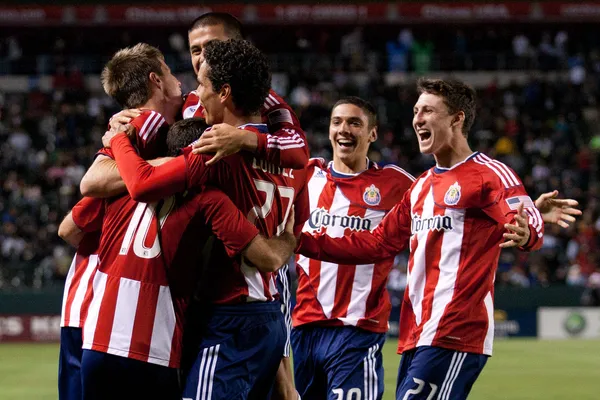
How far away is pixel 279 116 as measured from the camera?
4691 mm

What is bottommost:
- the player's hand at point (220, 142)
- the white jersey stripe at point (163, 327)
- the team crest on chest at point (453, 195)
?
the white jersey stripe at point (163, 327)

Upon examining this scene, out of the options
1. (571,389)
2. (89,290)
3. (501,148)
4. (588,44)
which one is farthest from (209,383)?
(588,44)

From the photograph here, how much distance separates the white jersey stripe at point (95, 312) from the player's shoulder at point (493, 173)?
2.21 metres

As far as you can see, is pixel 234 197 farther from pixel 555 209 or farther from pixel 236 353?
pixel 555 209

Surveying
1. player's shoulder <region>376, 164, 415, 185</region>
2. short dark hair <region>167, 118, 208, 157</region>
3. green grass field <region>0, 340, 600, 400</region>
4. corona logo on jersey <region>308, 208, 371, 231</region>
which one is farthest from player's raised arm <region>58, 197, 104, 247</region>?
green grass field <region>0, 340, 600, 400</region>

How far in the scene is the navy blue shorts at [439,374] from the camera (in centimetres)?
508

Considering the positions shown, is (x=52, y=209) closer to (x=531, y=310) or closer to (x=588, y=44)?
(x=531, y=310)

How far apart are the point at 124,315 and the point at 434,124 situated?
230 centimetres

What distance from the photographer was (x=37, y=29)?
29.3 m

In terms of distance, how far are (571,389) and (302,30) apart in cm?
2025

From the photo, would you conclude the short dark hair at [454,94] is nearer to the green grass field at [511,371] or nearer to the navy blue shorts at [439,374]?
the navy blue shorts at [439,374]

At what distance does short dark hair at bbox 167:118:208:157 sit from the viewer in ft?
13.7

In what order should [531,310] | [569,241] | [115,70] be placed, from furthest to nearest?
[569,241] < [531,310] < [115,70]

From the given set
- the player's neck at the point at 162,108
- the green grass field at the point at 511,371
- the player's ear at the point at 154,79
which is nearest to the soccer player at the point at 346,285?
the player's neck at the point at 162,108
